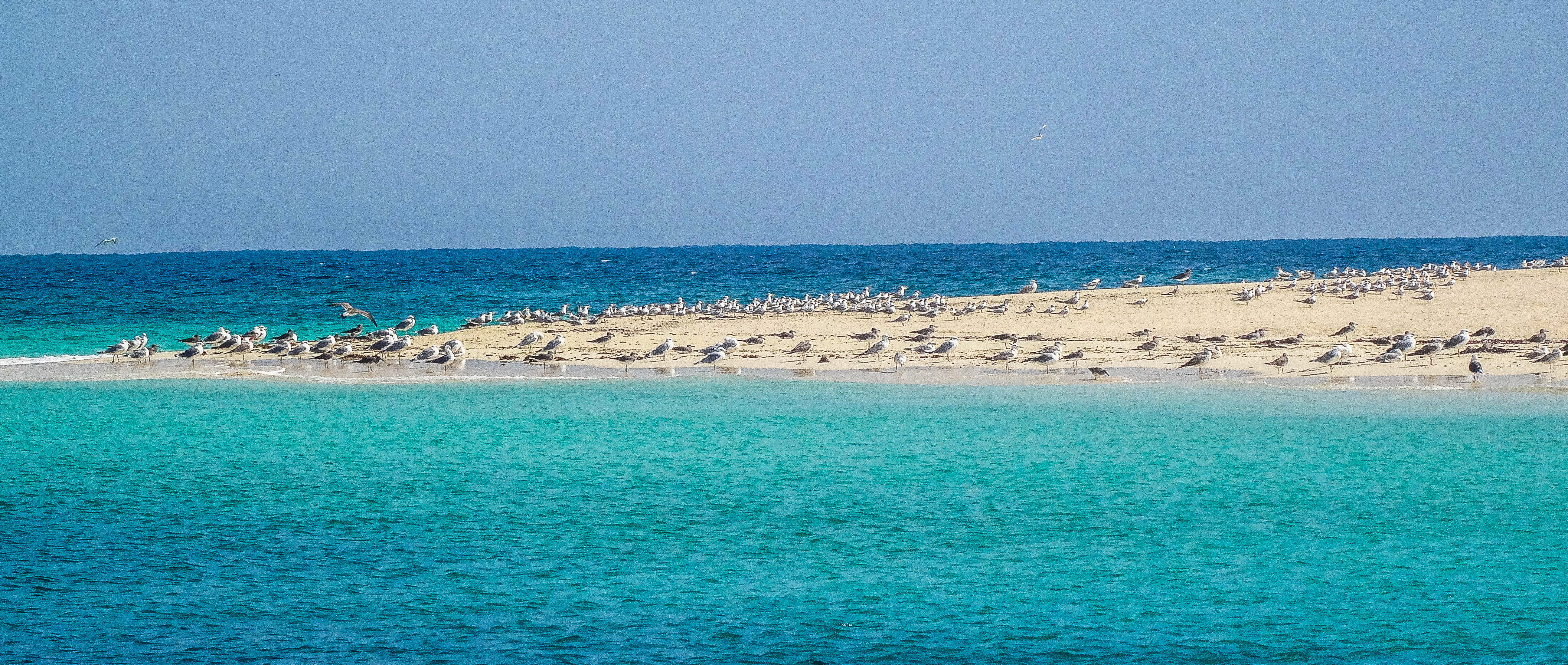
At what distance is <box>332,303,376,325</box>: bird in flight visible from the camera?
3078 centimetres

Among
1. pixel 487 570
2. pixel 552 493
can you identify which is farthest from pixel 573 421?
pixel 487 570

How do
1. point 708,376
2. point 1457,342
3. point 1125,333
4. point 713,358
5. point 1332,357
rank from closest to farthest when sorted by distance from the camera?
1. point 1332,357
2. point 1457,342
3. point 708,376
4. point 713,358
5. point 1125,333

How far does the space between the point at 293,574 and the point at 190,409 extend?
33.7ft

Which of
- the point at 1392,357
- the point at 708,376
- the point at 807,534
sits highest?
the point at 1392,357

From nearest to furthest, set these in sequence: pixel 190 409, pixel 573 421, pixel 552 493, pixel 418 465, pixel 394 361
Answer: pixel 552 493 < pixel 418 465 < pixel 573 421 < pixel 190 409 < pixel 394 361

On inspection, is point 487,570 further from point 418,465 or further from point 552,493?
point 418,465

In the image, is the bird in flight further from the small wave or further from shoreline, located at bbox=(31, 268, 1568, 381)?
the small wave

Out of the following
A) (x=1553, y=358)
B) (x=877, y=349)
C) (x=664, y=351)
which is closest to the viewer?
(x=1553, y=358)

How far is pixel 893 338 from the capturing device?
86.4 ft

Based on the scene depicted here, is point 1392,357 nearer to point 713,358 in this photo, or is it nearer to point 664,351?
point 713,358

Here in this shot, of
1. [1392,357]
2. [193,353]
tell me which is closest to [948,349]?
[1392,357]

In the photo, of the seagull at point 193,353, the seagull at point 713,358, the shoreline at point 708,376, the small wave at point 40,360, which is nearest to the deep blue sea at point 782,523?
the shoreline at point 708,376

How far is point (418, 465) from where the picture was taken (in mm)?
13797

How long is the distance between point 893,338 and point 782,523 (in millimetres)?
15637
